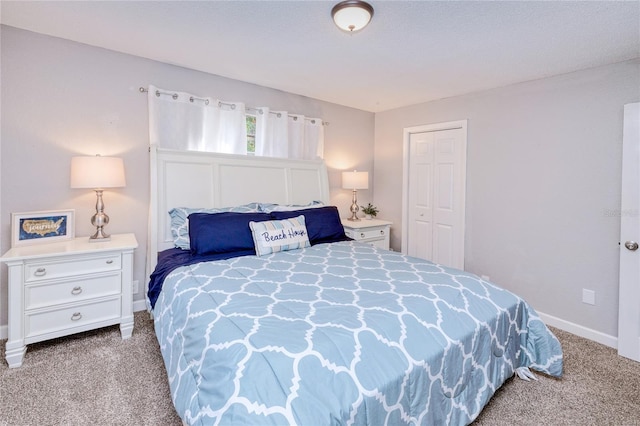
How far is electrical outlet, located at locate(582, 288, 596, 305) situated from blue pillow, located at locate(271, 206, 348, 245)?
2.16 meters

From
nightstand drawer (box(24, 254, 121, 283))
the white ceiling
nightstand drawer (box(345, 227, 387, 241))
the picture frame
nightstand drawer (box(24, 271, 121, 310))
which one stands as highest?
the white ceiling

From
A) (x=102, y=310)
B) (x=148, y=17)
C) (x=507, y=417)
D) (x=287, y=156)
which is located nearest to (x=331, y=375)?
(x=507, y=417)

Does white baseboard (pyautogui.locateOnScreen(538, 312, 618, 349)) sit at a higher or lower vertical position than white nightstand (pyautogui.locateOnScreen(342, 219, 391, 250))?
lower

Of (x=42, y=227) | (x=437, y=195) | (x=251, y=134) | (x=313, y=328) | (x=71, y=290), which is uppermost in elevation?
(x=251, y=134)

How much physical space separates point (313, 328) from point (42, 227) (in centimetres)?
238

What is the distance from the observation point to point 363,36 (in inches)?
88.8

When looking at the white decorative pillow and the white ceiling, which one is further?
the white decorative pillow

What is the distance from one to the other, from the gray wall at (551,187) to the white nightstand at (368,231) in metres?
0.97

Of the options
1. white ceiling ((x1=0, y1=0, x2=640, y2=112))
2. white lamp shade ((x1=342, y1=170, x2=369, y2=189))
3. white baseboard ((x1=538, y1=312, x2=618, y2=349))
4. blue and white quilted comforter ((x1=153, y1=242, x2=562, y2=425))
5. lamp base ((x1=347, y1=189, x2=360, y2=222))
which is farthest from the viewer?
lamp base ((x1=347, y1=189, x2=360, y2=222))

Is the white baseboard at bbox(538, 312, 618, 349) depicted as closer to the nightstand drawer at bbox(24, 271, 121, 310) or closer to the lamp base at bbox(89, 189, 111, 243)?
the nightstand drawer at bbox(24, 271, 121, 310)

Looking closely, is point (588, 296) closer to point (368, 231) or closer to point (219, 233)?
point (368, 231)

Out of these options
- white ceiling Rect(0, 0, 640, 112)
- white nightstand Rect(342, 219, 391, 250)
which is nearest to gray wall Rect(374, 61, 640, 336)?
white ceiling Rect(0, 0, 640, 112)

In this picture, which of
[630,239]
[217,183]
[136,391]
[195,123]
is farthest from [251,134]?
[630,239]

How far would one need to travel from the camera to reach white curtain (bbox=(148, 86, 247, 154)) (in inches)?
111
